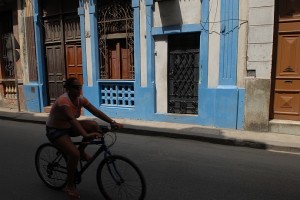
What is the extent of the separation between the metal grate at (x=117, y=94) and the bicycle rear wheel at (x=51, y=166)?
4.99 m

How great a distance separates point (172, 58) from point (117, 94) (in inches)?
89.2

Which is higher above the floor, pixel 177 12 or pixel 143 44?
pixel 177 12

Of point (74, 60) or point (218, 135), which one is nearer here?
point (218, 135)

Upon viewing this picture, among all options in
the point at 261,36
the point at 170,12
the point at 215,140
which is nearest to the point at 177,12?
the point at 170,12

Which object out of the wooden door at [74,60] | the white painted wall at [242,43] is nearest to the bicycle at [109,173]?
the white painted wall at [242,43]

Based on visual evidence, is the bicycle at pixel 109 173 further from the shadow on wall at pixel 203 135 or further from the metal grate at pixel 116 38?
the metal grate at pixel 116 38

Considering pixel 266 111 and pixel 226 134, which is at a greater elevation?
pixel 266 111

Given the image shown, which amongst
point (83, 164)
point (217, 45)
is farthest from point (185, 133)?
point (83, 164)

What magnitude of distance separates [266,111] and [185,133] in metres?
2.04

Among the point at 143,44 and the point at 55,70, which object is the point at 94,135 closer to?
the point at 143,44

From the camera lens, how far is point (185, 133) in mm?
6926

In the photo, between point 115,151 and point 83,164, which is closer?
point 83,164

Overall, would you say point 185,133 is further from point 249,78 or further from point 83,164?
point 83,164

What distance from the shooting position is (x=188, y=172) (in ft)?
15.1
